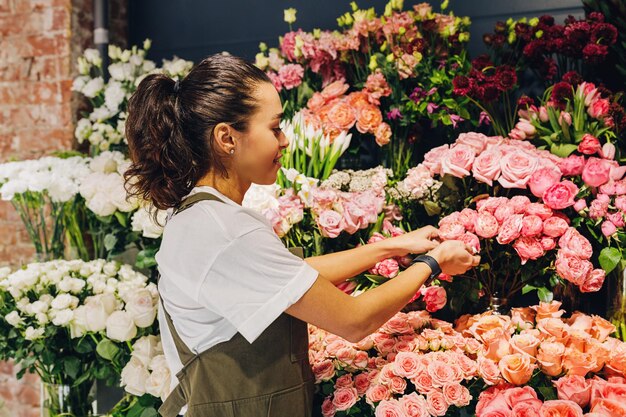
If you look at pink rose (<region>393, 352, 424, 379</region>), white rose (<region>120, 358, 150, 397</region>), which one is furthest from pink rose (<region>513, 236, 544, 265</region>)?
white rose (<region>120, 358, 150, 397</region>)

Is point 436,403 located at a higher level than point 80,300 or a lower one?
higher

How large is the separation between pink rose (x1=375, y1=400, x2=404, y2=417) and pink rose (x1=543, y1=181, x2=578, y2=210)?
586 mm

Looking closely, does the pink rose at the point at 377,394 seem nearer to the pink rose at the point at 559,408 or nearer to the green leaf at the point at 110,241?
the pink rose at the point at 559,408

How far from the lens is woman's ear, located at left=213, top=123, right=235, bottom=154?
131cm

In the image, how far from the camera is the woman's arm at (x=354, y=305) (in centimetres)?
124

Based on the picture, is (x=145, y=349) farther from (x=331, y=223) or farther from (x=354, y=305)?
(x=354, y=305)

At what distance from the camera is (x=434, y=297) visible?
1.64m

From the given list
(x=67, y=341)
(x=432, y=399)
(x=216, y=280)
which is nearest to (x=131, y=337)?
(x=67, y=341)

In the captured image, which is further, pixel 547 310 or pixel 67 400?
pixel 67 400

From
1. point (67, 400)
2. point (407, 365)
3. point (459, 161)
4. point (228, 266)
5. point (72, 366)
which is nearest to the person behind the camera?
point (228, 266)

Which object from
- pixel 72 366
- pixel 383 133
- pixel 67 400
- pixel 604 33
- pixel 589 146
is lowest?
pixel 67 400

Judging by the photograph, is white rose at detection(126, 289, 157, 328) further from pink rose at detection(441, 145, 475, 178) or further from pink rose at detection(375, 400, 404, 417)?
pink rose at detection(441, 145, 475, 178)

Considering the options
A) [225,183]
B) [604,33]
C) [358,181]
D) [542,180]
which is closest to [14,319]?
[225,183]

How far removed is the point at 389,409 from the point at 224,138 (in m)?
0.64
